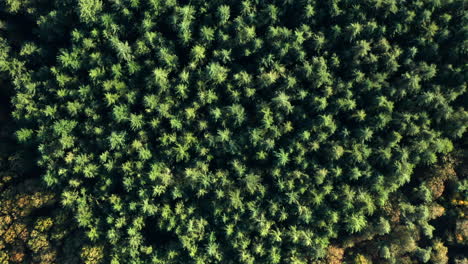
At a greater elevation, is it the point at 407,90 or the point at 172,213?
the point at 407,90

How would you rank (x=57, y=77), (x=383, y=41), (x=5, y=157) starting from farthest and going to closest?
(x=5, y=157) → (x=57, y=77) → (x=383, y=41)

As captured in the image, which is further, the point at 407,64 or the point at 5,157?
the point at 5,157

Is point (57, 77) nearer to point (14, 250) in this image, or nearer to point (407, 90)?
point (14, 250)

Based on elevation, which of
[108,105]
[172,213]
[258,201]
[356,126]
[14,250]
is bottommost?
[14,250]

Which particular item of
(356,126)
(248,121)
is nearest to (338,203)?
(356,126)

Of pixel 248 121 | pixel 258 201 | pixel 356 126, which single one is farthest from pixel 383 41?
pixel 258 201

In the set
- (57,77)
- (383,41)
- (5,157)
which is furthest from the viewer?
(5,157)

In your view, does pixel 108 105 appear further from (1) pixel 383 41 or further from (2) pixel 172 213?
(1) pixel 383 41
